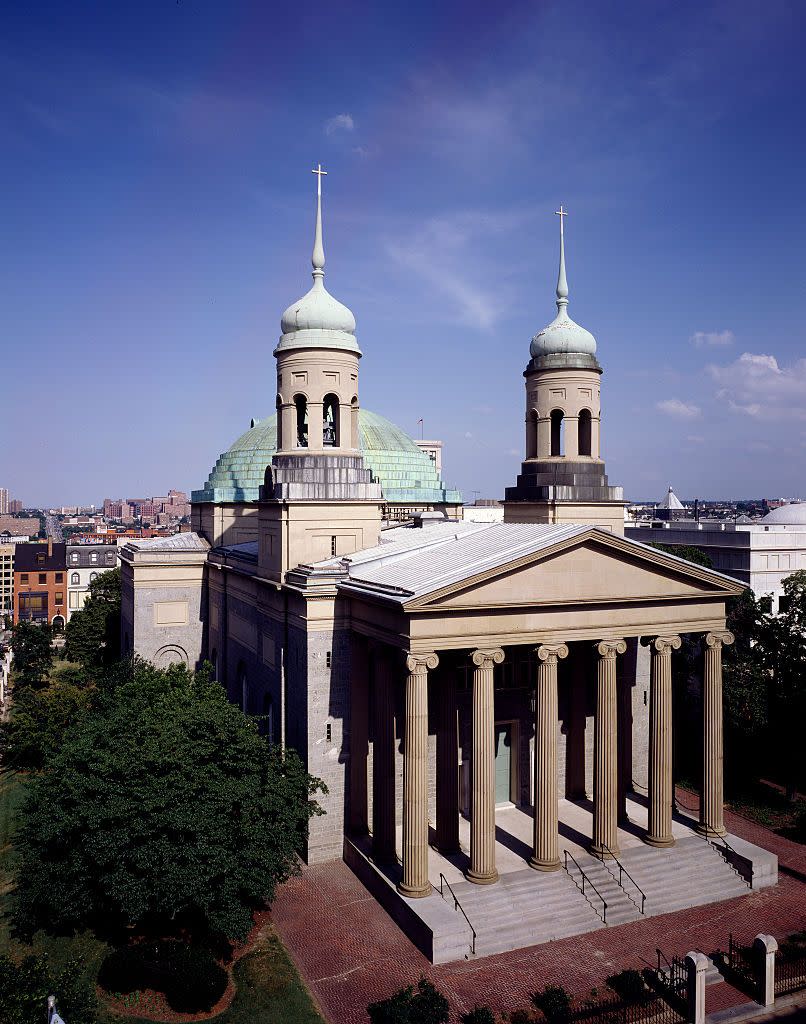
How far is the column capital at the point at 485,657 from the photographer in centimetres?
2803

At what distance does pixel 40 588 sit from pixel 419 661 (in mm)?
107112

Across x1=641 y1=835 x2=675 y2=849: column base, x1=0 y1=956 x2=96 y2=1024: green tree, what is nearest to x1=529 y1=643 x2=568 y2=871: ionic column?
x1=641 y1=835 x2=675 y2=849: column base

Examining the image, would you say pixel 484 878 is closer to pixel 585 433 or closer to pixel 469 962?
pixel 469 962

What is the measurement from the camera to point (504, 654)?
99.2ft

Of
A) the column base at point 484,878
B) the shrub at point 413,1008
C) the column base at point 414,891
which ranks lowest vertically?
the shrub at point 413,1008

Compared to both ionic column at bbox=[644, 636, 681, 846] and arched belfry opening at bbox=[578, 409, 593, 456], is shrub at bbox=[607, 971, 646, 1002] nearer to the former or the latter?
ionic column at bbox=[644, 636, 681, 846]

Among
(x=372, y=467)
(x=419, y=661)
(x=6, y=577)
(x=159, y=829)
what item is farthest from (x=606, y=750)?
(x=6, y=577)

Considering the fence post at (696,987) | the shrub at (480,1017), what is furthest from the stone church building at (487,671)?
the fence post at (696,987)

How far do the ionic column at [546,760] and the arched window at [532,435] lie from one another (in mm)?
15250

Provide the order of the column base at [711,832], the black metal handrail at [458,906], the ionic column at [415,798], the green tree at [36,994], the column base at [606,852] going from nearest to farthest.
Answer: the green tree at [36,994]
the black metal handrail at [458,906]
the ionic column at [415,798]
the column base at [606,852]
the column base at [711,832]

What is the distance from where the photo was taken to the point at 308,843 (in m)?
32.6

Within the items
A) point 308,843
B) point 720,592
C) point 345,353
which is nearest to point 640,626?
point 720,592

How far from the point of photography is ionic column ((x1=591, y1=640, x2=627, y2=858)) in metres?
30.4

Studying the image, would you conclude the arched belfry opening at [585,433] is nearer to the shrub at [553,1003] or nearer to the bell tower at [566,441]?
the bell tower at [566,441]
